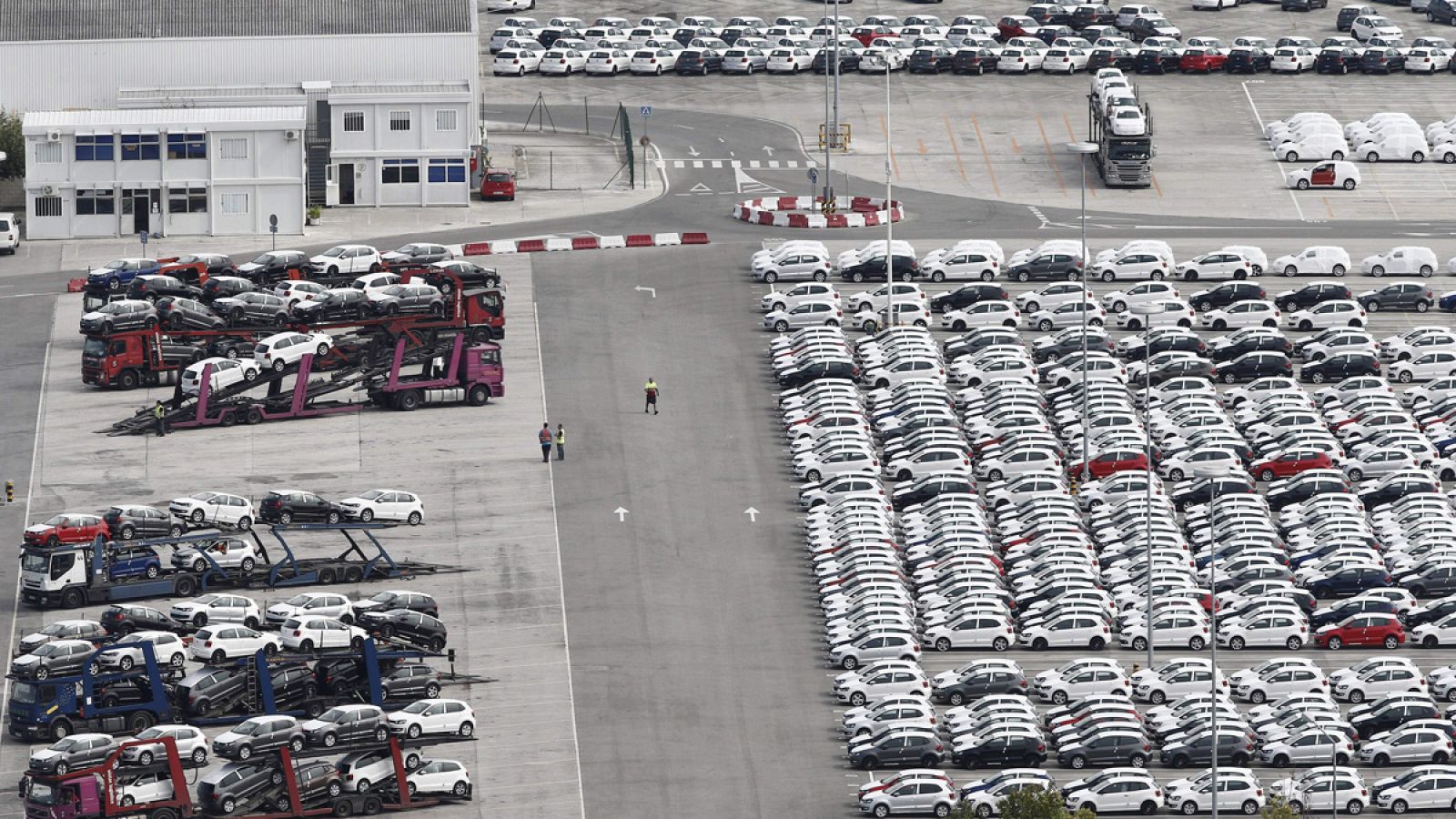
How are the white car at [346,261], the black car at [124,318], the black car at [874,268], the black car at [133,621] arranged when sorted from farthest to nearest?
the black car at [874,268], the white car at [346,261], the black car at [124,318], the black car at [133,621]

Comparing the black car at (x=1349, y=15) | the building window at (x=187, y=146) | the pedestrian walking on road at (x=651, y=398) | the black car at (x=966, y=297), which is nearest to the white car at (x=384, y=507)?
the pedestrian walking on road at (x=651, y=398)

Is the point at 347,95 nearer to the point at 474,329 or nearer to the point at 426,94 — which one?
the point at 426,94

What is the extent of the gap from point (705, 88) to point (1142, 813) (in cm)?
8558

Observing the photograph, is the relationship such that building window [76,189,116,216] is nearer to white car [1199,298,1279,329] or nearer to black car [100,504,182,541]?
black car [100,504,182,541]

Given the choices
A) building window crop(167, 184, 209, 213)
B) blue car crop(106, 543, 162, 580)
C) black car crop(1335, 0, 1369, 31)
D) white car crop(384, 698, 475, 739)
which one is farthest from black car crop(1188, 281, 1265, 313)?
blue car crop(106, 543, 162, 580)

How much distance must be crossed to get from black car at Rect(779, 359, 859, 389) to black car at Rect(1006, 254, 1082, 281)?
1374 centimetres

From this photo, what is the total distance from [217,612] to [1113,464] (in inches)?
1428

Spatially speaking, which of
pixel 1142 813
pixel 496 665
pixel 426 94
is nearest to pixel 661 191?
pixel 426 94

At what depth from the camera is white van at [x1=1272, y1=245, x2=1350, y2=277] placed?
15362 cm

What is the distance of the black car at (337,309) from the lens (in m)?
141

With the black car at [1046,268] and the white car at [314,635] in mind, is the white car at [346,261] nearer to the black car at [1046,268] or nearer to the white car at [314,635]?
the black car at [1046,268]

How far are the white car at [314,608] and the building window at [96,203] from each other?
46.0m

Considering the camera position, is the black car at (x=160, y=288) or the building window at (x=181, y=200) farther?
the building window at (x=181, y=200)

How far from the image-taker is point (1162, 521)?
4961 inches
